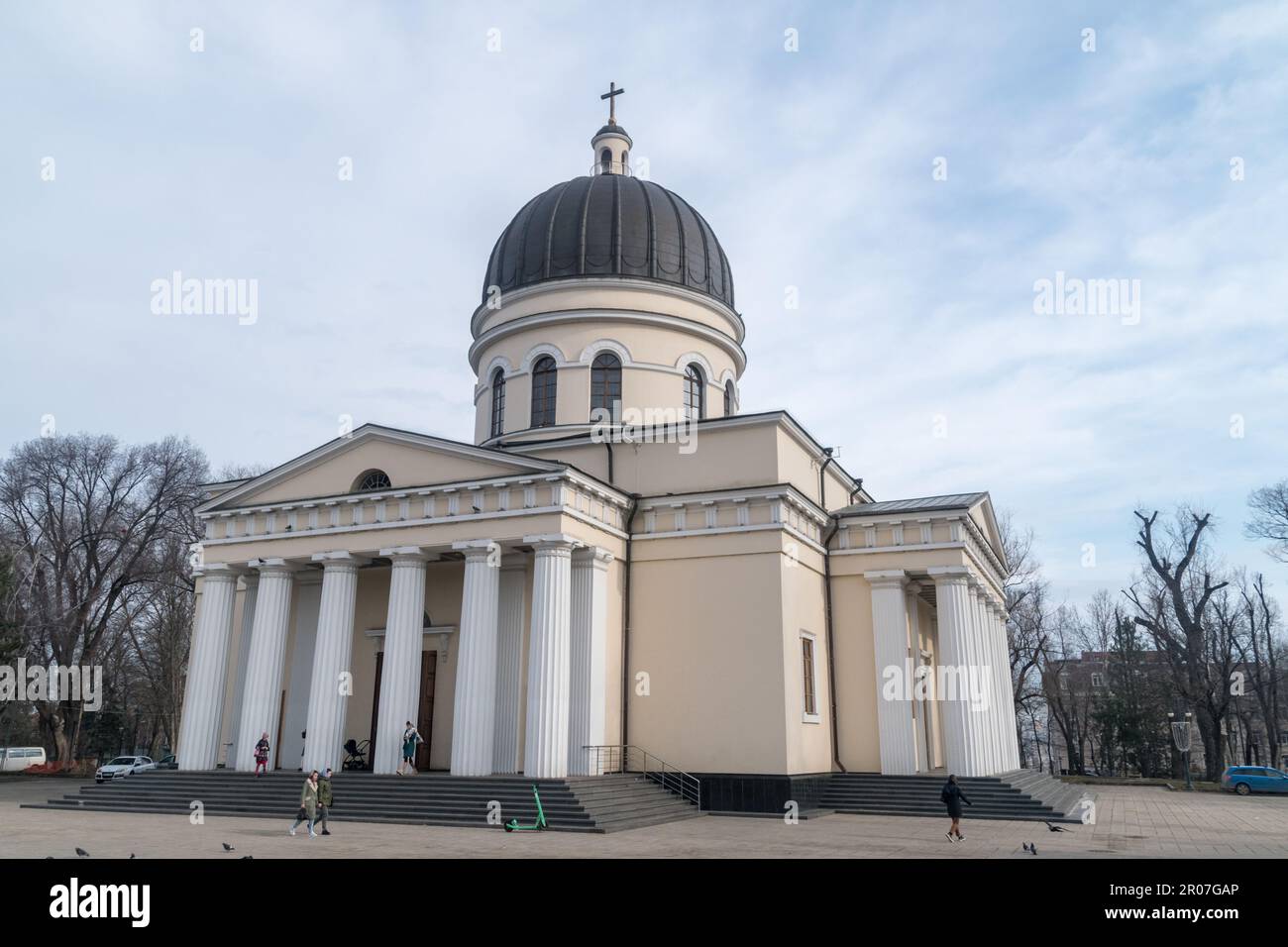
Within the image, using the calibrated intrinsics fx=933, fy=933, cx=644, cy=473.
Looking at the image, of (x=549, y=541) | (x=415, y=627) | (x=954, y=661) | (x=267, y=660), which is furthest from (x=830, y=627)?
(x=267, y=660)

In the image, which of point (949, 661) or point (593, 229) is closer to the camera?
point (949, 661)

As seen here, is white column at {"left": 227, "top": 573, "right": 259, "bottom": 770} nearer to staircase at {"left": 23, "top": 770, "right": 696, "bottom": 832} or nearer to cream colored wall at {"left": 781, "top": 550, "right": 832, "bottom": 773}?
staircase at {"left": 23, "top": 770, "right": 696, "bottom": 832}

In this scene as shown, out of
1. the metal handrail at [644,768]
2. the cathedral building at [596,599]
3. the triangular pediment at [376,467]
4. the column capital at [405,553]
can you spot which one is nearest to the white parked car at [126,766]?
the cathedral building at [596,599]

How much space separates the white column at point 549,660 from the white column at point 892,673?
7.61 metres

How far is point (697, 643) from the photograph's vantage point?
68.4 ft

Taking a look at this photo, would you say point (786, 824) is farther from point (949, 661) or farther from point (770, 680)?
point (949, 661)

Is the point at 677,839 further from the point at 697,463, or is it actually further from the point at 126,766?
the point at 126,766

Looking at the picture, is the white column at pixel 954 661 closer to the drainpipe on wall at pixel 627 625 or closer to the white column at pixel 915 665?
the white column at pixel 915 665

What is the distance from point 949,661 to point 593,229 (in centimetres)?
1495

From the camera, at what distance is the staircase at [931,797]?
19.0 meters

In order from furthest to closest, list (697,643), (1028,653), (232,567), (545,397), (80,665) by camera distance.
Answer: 1. (1028,653)
2. (80,665)
3. (545,397)
4. (232,567)
5. (697,643)

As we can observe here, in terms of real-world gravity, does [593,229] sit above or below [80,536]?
above
